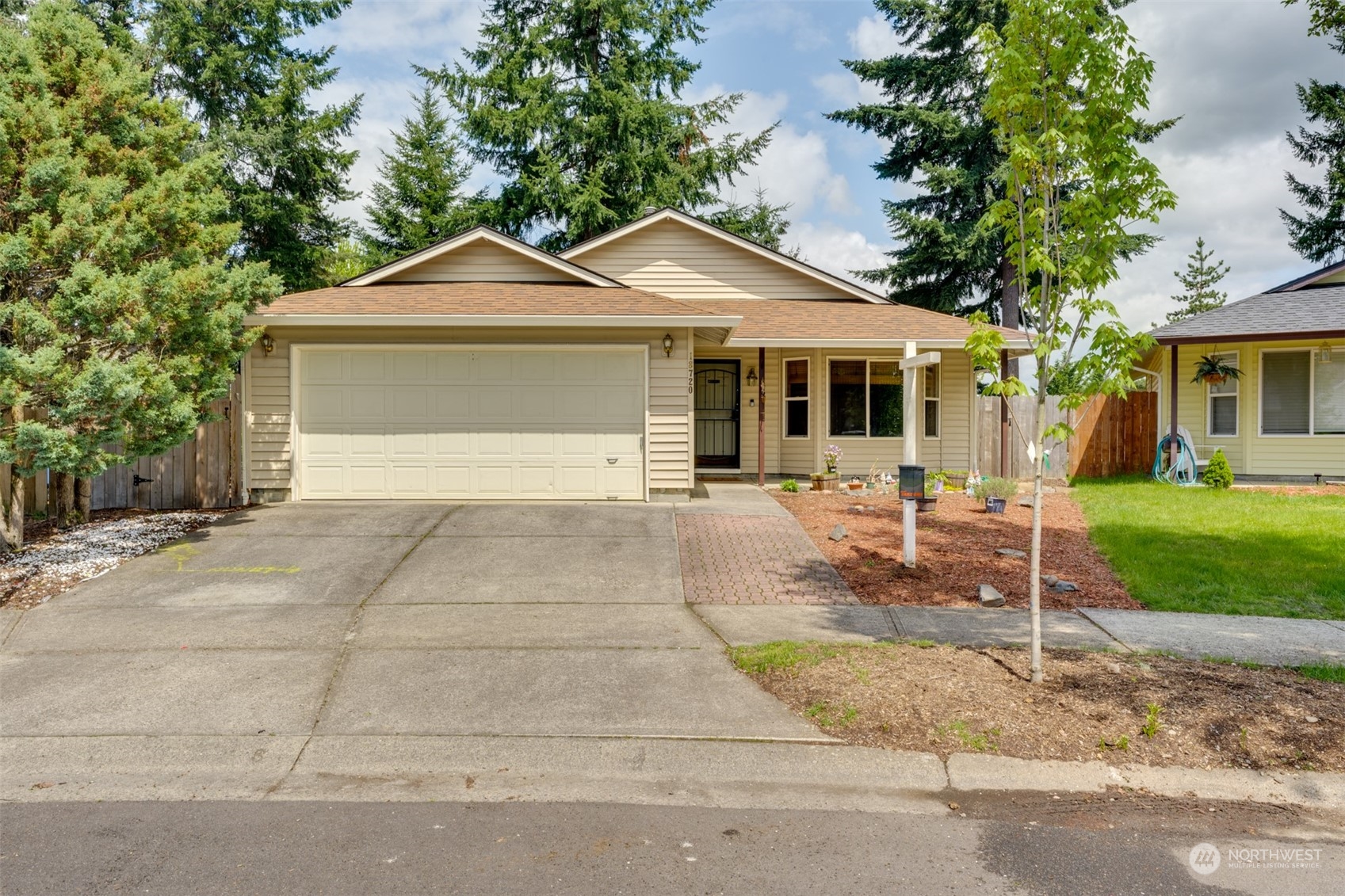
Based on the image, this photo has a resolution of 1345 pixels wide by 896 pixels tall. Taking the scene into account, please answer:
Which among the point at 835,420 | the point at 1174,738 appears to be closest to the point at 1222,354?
the point at 835,420

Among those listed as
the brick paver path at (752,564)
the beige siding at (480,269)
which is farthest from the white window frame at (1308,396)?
the beige siding at (480,269)

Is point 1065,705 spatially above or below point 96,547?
below

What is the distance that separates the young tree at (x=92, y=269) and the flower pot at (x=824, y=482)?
9.17 meters

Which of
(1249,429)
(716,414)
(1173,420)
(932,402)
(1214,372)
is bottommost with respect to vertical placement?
(1249,429)

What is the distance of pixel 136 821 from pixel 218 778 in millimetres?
462

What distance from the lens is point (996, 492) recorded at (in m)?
12.9

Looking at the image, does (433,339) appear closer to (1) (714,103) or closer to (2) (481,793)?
(2) (481,793)

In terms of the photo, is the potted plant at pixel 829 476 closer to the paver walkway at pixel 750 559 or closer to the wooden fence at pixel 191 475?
the paver walkway at pixel 750 559

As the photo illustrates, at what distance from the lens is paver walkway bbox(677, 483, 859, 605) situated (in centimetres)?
742

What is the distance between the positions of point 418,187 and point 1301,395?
86.5 ft

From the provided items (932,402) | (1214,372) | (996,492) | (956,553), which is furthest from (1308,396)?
(956,553)

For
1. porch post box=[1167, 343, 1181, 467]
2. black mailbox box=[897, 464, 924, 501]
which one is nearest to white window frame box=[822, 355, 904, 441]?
porch post box=[1167, 343, 1181, 467]

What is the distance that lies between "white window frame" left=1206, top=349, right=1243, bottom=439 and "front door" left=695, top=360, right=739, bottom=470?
9.46 meters

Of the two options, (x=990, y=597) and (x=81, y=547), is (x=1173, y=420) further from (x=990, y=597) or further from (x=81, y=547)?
(x=81, y=547)
